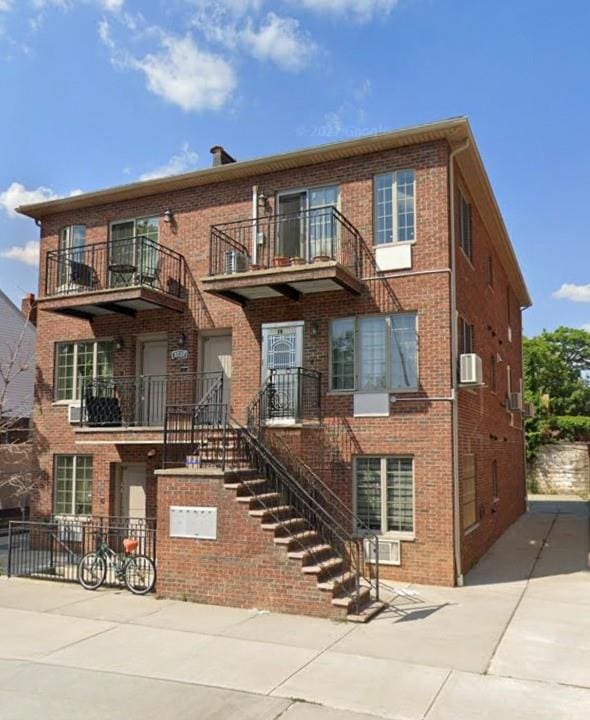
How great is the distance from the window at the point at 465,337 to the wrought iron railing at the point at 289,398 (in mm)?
2847

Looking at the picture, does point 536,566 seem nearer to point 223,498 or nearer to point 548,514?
point 223,498

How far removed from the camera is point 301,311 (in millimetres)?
13148

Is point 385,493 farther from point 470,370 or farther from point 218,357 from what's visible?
point 218,357

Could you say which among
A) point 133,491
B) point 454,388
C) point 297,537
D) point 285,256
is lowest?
point 297,537

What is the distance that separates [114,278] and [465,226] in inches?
305

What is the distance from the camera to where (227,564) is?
10.0 meters

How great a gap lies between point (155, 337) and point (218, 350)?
1579 mm

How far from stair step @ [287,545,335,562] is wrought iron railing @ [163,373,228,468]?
5.92 feet

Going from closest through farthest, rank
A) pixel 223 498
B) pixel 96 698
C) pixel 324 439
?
1. pixel 96 698
2. pixel 223 498
3. pixel 324 439

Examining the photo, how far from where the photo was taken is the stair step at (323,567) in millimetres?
9445

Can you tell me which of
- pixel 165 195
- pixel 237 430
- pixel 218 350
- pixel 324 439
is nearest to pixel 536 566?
pixel 324 439

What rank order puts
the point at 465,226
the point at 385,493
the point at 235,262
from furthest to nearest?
1. the point at 465,226
2. the point at 235,262
3. the point at 385,493

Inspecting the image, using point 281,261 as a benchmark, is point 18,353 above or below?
below

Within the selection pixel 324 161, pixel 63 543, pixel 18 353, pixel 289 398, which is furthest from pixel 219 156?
pixel 18 353
